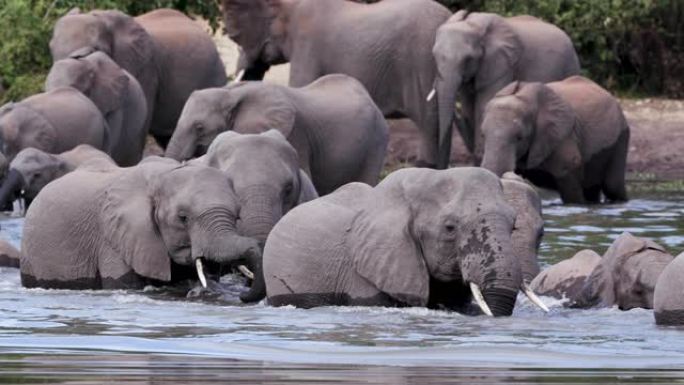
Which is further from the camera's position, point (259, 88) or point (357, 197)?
point (259, 88)

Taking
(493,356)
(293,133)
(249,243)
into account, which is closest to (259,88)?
(293,133)

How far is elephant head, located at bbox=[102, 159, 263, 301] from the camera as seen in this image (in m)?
12.5

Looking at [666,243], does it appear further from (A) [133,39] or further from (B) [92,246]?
(A) [133,39]

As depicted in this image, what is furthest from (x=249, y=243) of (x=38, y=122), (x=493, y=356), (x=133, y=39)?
(x=133, y=39)

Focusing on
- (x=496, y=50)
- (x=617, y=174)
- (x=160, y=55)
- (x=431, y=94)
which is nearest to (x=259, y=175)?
(x=617, y=174)

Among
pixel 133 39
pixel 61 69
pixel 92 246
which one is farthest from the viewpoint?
pixel 133 39

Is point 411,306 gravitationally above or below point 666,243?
above

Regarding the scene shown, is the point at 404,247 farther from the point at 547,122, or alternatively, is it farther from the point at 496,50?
the point at 496,50

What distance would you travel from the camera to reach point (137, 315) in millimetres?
11797

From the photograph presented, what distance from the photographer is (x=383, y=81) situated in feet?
73.4

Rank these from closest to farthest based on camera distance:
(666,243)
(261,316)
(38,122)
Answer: (261,316), (666,243), (38,122)

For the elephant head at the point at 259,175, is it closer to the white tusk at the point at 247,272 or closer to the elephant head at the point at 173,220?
the elephant head at the point at 173,220

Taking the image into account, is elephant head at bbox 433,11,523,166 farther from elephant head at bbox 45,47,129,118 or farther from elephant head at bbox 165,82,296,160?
elephant head at bbox 165,82,296,160

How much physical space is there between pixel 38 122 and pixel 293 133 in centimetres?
291
